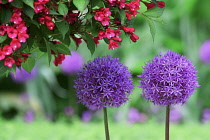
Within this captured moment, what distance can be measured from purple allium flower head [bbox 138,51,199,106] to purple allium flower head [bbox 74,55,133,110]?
13cm

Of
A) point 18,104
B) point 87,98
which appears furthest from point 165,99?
point 18,104

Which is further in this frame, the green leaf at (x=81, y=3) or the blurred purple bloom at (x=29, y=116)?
the blurred purple bloom at (x=29, y=116)

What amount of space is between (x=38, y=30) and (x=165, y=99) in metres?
0.82

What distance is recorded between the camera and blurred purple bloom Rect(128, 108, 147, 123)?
596 centimetres

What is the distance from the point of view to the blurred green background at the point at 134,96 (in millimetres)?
5488

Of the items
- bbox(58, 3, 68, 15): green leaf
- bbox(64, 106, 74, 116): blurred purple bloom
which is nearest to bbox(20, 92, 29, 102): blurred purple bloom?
bbox(64, 106, 74, 116): blurred purple bloom

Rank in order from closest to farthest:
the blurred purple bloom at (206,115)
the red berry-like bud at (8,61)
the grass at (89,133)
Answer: the red berry-like bud at (8,61) < the grass at (89,133) < the blurred purple bloom at (206,115)

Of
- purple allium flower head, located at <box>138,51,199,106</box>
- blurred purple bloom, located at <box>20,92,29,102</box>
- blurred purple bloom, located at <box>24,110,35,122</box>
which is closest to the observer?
purple allium flower head, located at <box>138,51,199,106</box>

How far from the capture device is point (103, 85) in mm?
2436

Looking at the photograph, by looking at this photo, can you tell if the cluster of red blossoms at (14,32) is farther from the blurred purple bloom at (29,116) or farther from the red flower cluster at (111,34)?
the blurred purple bloom at (29,116)

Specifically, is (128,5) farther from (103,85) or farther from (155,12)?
(103,85)

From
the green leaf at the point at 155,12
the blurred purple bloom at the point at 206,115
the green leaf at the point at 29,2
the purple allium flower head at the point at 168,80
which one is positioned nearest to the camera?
the green leaf at the point at 29,2

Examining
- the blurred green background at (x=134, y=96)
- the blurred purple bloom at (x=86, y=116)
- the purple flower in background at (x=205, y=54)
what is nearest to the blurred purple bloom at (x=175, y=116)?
the blurred green background at (x=134, y=96)

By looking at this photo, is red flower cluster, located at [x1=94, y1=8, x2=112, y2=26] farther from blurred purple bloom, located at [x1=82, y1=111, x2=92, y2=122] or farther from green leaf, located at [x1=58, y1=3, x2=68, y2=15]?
blurred purple bloom, located at [x1=82, y1=111, x2=92, y2=122]
